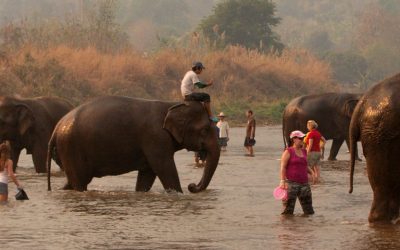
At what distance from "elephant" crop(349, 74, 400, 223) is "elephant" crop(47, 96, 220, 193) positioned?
557 centimetres

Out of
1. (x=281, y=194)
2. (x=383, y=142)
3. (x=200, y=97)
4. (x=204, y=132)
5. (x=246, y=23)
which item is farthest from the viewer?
(x=246, y=23)

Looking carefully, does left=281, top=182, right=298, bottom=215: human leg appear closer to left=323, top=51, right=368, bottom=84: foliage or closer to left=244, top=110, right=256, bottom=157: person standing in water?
left=244, top=110, right=256, bottom=157: person standing in water

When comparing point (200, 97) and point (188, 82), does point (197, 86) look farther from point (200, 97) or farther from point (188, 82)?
point (200, 97)

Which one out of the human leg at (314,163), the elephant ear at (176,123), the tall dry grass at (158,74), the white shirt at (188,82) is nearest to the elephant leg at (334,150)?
the human leg at (314,163)

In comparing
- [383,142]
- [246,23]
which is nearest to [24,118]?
[383,142]

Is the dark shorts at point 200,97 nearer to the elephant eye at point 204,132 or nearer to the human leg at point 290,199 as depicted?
the elephant eye at point 204,132

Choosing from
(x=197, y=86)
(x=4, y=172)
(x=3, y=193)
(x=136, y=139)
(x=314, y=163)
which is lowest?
(x=3, y=193)

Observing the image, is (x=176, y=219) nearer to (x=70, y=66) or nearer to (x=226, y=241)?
(x=226, y=241)

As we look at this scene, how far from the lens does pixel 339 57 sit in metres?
113

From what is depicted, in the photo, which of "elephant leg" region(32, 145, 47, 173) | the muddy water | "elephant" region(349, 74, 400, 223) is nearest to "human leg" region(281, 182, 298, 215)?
the muddy water

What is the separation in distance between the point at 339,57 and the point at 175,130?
93.4 meters

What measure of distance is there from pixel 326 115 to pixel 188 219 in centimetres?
1658

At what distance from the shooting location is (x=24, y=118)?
2630cm

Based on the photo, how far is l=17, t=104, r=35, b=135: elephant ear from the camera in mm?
26234
